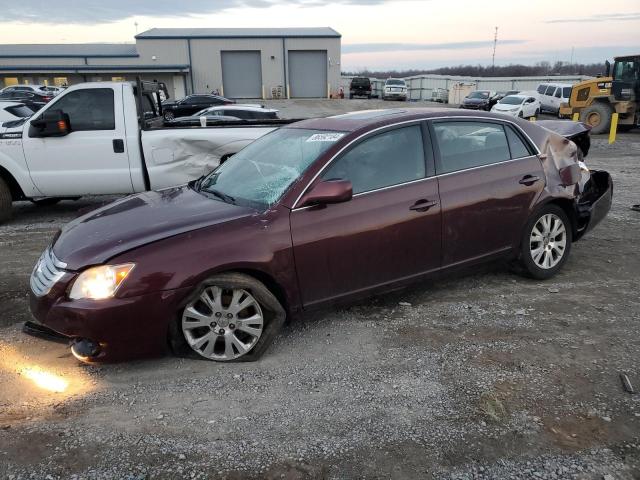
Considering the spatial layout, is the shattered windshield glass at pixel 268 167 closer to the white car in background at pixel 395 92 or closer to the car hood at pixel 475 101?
the car hood at pixel 475 101

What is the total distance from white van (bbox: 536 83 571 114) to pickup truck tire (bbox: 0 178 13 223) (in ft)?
96.9

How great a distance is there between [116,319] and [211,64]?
153ft

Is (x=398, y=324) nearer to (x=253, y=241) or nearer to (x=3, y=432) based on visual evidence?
(x=253, y=241)

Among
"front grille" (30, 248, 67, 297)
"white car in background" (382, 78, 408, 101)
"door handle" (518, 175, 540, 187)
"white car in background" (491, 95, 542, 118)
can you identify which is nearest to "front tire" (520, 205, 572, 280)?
"door handle" (518, 175, 540, 187)

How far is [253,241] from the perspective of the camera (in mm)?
3502

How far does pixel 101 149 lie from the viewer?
7098 mm

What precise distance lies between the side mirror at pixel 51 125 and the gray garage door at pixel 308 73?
4282cm

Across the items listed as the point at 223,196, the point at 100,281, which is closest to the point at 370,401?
the point at 100,281

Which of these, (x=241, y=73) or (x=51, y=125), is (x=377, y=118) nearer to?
(x=51, y=125)

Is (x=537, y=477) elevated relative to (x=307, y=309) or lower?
lower

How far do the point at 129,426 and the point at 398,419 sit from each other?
154cm

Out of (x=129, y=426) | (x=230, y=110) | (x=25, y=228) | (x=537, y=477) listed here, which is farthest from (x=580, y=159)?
(x=230, y=110)

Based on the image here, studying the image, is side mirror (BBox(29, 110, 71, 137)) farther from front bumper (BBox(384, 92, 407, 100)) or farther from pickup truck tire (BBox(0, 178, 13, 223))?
front bumper (BBox(384, 92, 407, 100))

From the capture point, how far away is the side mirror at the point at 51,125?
22.5 ft
